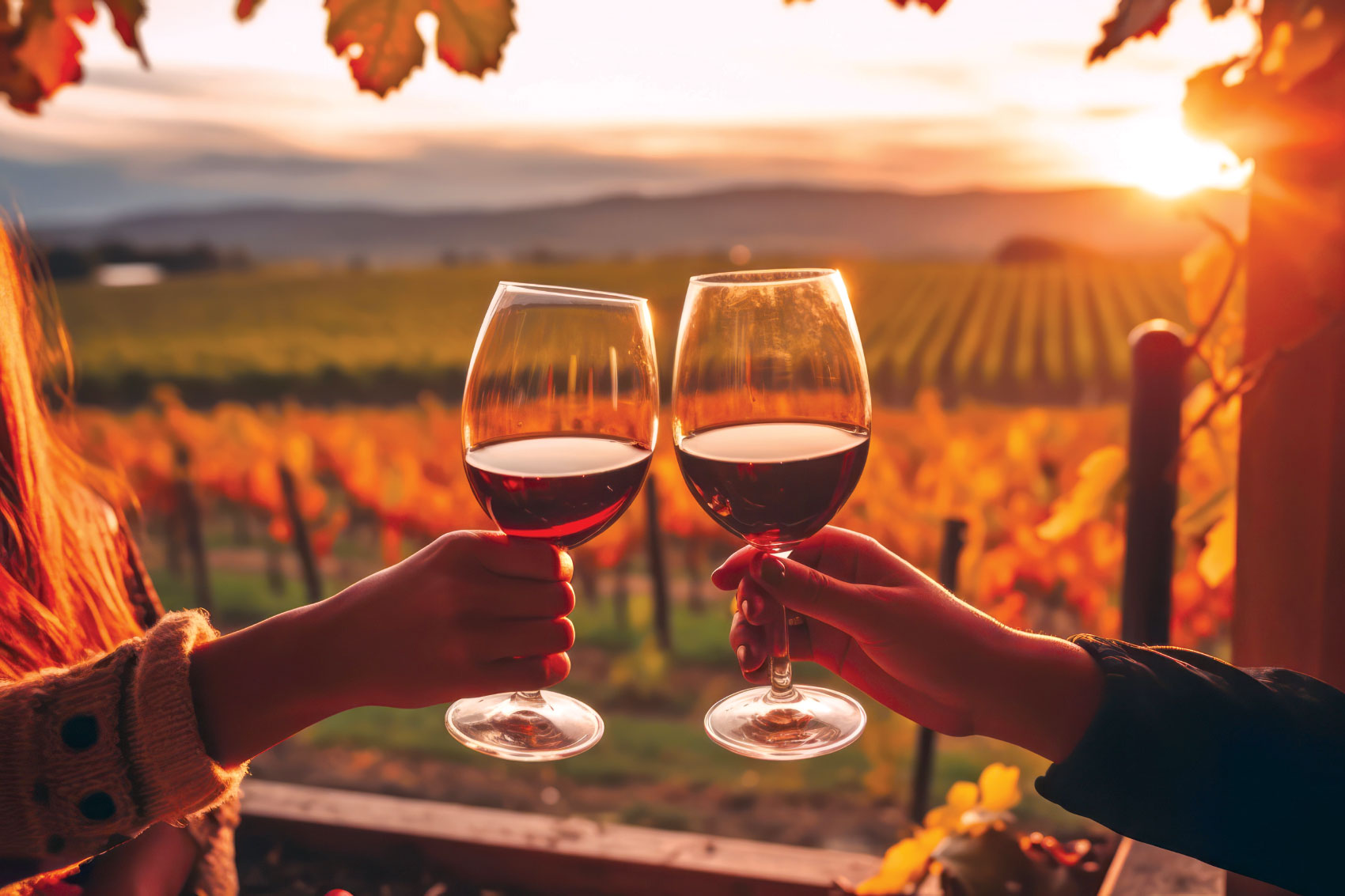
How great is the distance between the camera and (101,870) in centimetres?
166

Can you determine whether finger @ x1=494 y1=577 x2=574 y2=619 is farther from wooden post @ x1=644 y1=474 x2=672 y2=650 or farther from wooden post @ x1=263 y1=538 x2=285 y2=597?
wooden post @ x1=263 y1=538 x2=285 y2=597

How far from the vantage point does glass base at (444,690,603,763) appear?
122 centimetres

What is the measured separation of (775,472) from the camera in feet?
4.01

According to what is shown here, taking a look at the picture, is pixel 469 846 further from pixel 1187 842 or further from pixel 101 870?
pixel 1187 842

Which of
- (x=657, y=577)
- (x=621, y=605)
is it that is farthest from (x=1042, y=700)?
(x=621, y=605)

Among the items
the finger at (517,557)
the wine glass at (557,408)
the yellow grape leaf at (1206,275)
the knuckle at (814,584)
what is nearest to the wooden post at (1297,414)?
the yellow grape leaf at (1206,275)

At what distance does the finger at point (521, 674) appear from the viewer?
1.11 m

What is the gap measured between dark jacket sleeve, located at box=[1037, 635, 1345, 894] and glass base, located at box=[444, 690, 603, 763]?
61cm

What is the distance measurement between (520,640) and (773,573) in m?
0.31

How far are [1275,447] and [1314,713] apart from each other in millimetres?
517

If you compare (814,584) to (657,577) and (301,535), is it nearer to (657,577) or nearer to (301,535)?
(657,577)

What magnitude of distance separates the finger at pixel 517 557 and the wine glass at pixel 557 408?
102 mm

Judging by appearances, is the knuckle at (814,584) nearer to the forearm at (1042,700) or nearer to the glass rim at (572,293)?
the forearm at (1042,700)

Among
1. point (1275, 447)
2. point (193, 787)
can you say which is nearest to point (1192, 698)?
point (1275, 447)
